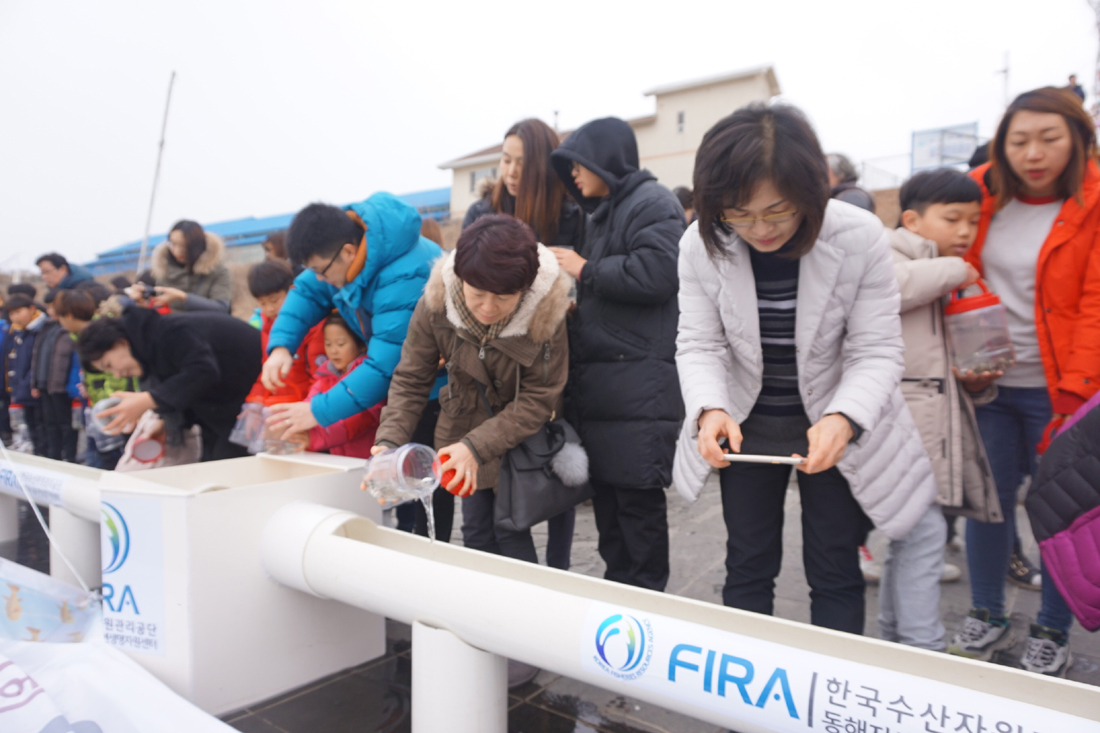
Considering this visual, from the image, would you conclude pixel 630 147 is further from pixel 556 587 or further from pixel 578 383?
pixel 556 587

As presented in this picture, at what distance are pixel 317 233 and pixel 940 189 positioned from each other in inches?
84.8

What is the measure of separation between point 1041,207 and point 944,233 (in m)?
0.29

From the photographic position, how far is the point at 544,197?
2656mm

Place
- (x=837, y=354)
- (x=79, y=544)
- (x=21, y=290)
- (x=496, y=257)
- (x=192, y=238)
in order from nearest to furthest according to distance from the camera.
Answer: (x=837, y=354)
(x=496, y=257)
(x=79, y=544)
(x=192, y=238)
(x=21, y=290)

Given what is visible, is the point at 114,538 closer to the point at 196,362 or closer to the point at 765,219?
the point at 196,362

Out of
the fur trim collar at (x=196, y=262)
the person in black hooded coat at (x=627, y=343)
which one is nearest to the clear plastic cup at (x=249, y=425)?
the person in black hooded coat at (x=627, y=343)

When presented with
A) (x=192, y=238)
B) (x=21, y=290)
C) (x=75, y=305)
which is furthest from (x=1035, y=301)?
(x=21, y=290)

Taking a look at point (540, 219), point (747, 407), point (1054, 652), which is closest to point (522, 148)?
point (540, 219)

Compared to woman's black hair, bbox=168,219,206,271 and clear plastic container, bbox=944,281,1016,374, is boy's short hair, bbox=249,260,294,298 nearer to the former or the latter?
woman's black hair, bbox=168,219,206,271

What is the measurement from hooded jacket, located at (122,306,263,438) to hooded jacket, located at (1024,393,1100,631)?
10.4 ft

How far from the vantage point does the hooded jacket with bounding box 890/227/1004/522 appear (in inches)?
79.7

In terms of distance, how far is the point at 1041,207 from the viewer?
2189mm

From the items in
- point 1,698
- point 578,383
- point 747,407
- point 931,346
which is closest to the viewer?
point 1,698

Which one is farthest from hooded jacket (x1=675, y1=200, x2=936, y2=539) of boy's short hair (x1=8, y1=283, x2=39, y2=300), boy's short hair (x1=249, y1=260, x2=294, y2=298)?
boy's short hair (x1=8, y1=283, x2=39, y2=300)
